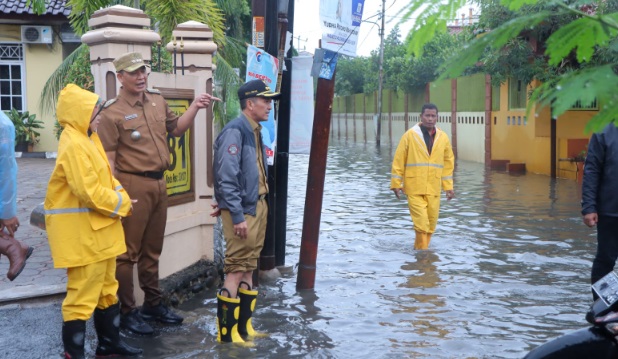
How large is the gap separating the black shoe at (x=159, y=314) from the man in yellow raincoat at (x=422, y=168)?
417cm

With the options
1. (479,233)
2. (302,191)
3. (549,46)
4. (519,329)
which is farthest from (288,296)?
(302,191)

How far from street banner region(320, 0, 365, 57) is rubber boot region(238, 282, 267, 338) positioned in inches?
94.6

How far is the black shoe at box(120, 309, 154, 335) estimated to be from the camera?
20.1ft

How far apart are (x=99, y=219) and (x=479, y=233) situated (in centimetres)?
758

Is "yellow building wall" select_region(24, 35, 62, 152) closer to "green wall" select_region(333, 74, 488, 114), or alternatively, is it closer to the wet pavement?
"green wall" select_region(333, 74, 488, 114)

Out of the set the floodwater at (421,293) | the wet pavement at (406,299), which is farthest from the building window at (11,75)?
the wet pavement at (406,299)

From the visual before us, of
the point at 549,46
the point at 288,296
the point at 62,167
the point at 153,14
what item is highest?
the point at 153,14

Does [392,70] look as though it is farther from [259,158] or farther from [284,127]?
[259,158]

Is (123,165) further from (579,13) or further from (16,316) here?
(579,13)

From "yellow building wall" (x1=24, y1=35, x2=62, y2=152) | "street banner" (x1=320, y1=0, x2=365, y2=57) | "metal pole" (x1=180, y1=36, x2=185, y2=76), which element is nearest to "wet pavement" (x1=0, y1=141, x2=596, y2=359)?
"metal pole" (x1=180, y1=36, x2=185, y2=76)

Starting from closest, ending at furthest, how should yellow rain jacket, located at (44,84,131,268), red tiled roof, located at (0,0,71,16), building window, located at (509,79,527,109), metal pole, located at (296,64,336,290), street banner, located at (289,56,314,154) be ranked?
yellow rain jacket, located at (44,84,131,268), metal pole, located at (296,64,336,290), street banner, located at (289,56,314,154), red tiled roof, located at (0,0,71,16), building window, located at (509,79,527,109)

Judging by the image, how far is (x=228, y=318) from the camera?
6020mm

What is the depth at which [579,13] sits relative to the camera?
8.97ft

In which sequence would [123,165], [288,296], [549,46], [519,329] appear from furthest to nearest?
[288,296]
[519,329]
[123,165]
[549,46]
